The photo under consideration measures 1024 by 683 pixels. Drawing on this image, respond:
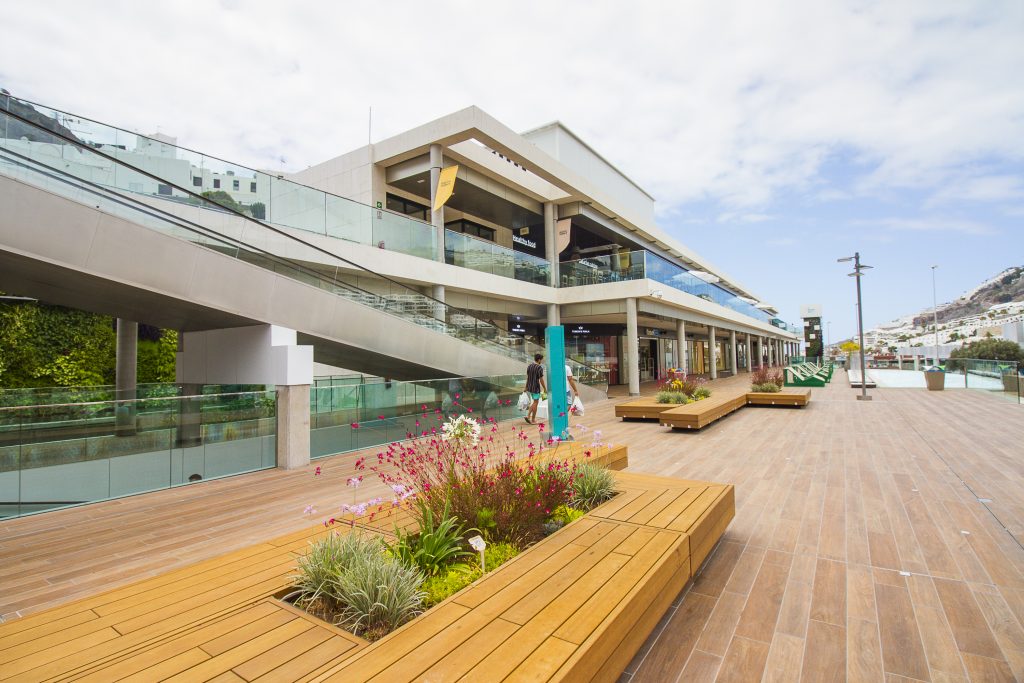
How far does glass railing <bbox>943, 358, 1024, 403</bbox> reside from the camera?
607 inches

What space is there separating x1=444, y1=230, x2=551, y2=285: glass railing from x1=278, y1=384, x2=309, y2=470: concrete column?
847 centimetres

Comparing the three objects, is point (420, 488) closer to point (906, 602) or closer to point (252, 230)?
point (906, 602)

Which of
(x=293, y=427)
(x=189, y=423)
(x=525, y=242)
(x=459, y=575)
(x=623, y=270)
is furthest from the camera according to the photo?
(x=525, y=242)

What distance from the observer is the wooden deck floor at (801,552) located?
2.55 m

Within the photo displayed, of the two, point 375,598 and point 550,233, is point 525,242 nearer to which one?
point 550,233

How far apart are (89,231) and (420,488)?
18.8ft

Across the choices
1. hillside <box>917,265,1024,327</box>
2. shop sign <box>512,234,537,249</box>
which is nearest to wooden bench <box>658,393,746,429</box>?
shop sign <box>512,234,537,249</box>

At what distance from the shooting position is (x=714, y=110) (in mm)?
11008

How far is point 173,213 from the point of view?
835 cm

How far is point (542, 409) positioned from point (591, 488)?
22.1ft

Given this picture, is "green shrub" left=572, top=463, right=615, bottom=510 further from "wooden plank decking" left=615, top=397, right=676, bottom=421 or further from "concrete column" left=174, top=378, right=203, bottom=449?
"wooden plank decking" left=615, top=397, right=676, bottom=421

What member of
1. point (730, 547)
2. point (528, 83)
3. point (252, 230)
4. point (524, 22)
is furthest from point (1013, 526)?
point (528, 83)

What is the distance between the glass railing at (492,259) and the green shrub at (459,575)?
12952 millimetres

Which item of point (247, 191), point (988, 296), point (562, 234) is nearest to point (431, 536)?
point (247, 191)
